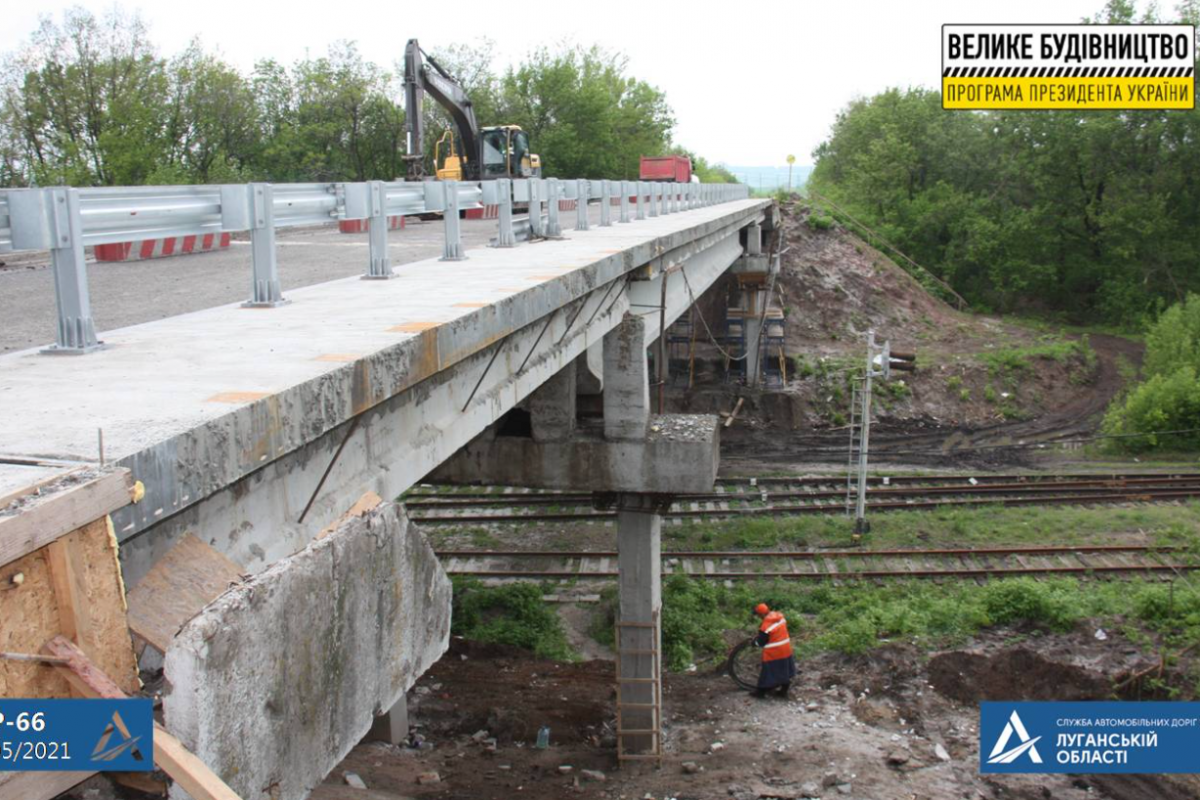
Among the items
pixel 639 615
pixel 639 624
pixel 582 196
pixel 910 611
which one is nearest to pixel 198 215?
pixel 582 196

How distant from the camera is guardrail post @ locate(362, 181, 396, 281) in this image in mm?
8070

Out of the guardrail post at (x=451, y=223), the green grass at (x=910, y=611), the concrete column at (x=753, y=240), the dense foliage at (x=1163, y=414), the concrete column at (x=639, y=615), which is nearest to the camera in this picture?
the guardrail post at (x=451, y=223)

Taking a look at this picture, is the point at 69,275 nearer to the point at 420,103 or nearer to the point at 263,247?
the point at 263,247

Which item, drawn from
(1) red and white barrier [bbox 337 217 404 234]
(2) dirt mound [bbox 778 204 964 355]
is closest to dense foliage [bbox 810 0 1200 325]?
(2) dirt mound [bbox 778 204 964 355]

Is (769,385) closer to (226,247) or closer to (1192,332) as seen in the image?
(1192,332)

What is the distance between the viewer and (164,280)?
384 inches

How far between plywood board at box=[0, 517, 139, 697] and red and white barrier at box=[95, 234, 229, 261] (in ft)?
31.0

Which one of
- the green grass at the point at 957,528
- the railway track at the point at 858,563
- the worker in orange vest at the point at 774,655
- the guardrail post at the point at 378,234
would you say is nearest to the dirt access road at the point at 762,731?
the worker in orange vest at the point at 774,655

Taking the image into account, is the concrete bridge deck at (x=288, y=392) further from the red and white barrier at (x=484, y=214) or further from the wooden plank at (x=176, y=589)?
the red and white barrier at (x=484, y=214)

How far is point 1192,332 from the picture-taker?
3206cm

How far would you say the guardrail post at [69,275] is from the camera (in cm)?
491

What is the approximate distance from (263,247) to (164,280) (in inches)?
134

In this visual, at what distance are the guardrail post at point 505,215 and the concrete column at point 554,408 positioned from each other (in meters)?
1.77

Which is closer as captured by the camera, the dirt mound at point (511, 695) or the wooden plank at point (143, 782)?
the wooden plank at point (143, 782)
